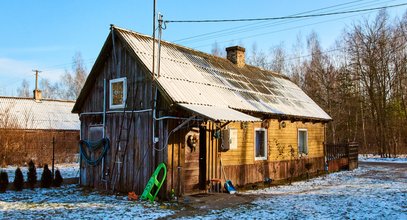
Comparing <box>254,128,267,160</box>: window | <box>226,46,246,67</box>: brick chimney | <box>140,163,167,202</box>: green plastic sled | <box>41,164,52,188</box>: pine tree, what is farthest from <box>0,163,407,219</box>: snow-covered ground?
<box>226,46,246,67</box>: brick chimney

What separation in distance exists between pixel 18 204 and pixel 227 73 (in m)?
9.81

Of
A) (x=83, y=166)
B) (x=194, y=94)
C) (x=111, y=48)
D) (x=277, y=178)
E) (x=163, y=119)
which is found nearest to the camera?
(x=163, y=119)

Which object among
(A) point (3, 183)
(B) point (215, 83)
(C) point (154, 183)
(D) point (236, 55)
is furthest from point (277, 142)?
(A) point (3, 183)

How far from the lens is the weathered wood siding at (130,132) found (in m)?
12.0

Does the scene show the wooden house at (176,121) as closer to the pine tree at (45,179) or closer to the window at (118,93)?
the window at (118,93)

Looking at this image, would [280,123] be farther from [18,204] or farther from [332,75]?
[332,75]

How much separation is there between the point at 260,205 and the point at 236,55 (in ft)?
34.2

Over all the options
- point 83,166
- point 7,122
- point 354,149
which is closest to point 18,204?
point 83,166

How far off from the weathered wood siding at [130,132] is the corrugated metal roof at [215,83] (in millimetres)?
664

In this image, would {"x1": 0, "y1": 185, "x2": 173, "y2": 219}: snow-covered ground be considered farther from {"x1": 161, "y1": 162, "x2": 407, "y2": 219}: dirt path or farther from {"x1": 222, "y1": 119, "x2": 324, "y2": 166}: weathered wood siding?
{"x1": 222, "y1": 119, "x2": 324, "y2": 166}: weathered wood siding

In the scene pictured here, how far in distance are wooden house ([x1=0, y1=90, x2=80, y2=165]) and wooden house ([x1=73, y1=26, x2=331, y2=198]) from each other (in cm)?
932

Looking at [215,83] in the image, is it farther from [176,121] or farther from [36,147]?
[36,147]

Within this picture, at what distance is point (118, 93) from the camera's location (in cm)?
1341

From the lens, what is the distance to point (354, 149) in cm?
2206
